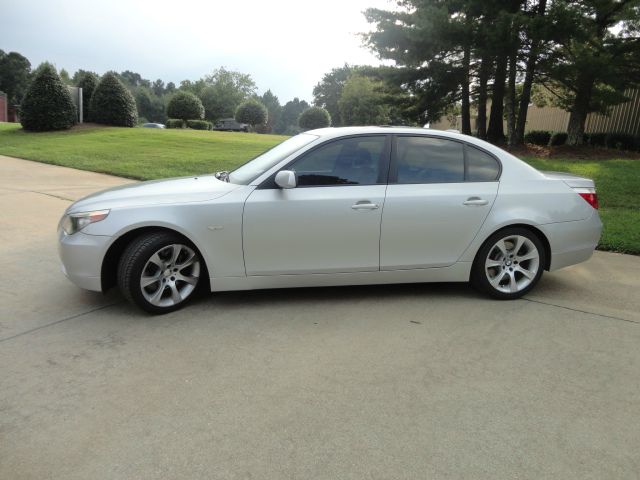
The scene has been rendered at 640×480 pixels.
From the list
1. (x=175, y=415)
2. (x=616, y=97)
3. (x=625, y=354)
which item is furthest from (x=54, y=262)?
(x=616, y=97)

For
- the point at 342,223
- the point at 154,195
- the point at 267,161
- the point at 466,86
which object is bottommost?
the point at 342,223

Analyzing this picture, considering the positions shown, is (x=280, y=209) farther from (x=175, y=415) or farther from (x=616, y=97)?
(x=616, y=97)

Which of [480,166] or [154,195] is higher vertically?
[480,166]

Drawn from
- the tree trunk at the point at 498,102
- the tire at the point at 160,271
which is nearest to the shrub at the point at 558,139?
the tree trunk at the point at 498,102

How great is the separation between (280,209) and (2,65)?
108 m

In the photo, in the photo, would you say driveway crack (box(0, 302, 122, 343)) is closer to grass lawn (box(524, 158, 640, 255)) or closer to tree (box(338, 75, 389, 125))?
grass lawn (box(524, 158, 640, 255))

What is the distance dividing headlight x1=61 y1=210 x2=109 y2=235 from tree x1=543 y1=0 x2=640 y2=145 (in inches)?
563

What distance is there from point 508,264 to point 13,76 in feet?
348

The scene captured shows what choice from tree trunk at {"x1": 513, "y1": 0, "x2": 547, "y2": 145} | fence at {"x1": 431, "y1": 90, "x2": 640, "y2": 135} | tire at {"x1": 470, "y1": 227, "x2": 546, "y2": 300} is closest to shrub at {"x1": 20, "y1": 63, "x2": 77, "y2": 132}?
fence at {"x1": 431, "y1": 90, "x2": 640, "y2": 135}

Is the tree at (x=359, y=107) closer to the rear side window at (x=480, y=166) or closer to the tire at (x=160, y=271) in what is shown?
the rear side window at (x=480, y=166)

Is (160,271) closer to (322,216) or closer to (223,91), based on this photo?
(322,216)

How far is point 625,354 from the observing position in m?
3.55

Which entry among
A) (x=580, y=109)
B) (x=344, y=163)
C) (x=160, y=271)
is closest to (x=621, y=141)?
(x=580, y=109)

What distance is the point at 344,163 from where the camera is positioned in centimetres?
438
